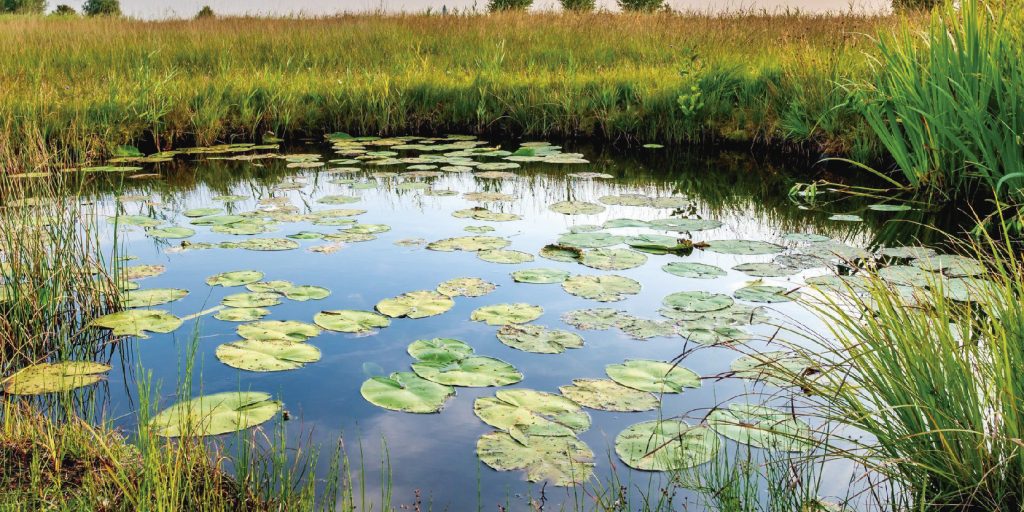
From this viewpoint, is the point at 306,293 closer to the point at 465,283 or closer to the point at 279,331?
the point at 279,331

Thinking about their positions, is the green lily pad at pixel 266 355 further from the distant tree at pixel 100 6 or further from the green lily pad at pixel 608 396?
the distant tree at pixel 100 6

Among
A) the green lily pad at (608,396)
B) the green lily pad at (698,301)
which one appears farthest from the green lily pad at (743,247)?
the green lily pad at (608,396)

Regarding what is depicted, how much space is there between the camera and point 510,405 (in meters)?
2.53

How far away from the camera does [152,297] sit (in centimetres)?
350

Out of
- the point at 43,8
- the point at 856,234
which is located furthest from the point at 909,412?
the point at 43,8

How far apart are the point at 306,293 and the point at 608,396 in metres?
1.59

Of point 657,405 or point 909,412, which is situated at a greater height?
point 909,412

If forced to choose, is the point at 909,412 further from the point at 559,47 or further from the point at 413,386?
the point at 559,47

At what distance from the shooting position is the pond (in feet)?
8.18

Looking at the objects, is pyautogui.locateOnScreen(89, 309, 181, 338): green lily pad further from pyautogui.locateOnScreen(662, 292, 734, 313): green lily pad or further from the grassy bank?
the grassy bank

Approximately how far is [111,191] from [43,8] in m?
34.5

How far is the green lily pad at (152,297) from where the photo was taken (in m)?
3.43

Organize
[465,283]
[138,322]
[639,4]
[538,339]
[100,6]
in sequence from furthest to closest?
[100,6] < [639,4] < [465,283] < [138,322] < [538,339]

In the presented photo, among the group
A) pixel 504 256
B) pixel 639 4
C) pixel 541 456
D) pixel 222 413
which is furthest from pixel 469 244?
pixel 639 4
